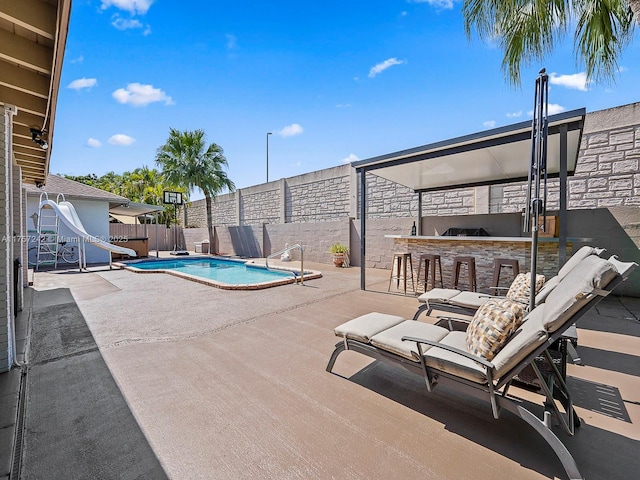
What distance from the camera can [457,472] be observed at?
5.59 feet

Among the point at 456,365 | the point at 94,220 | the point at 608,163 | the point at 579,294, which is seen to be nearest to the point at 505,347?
the point at 456,365

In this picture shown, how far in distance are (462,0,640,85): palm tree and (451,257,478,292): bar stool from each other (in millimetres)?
3467

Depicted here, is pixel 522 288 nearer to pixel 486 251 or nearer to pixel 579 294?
pixel 579 294

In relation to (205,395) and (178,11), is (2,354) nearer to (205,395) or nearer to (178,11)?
(205,395)

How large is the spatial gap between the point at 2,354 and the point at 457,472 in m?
4.29

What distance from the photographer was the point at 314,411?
2.31 metres

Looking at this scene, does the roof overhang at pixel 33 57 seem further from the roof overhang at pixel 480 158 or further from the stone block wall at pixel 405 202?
the stone block wall at pixel 405 202

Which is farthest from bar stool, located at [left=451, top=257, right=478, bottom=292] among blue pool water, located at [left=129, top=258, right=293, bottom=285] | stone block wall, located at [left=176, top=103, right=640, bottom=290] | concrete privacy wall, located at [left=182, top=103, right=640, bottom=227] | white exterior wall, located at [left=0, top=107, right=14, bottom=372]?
white exterior wall, located at [left=0, top=107, right=14, bottom=372]

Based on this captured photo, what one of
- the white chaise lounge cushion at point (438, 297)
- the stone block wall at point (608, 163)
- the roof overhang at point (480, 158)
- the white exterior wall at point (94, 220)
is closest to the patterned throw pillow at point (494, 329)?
the white chaise lounge cushion at point (438, 297)

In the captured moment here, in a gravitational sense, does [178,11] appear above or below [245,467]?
above

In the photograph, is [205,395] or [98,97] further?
[98,97]

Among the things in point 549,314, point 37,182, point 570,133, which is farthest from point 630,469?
point 37,182

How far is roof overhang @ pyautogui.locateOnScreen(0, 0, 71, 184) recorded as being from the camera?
2.22m

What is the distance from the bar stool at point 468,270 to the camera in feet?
19.7
